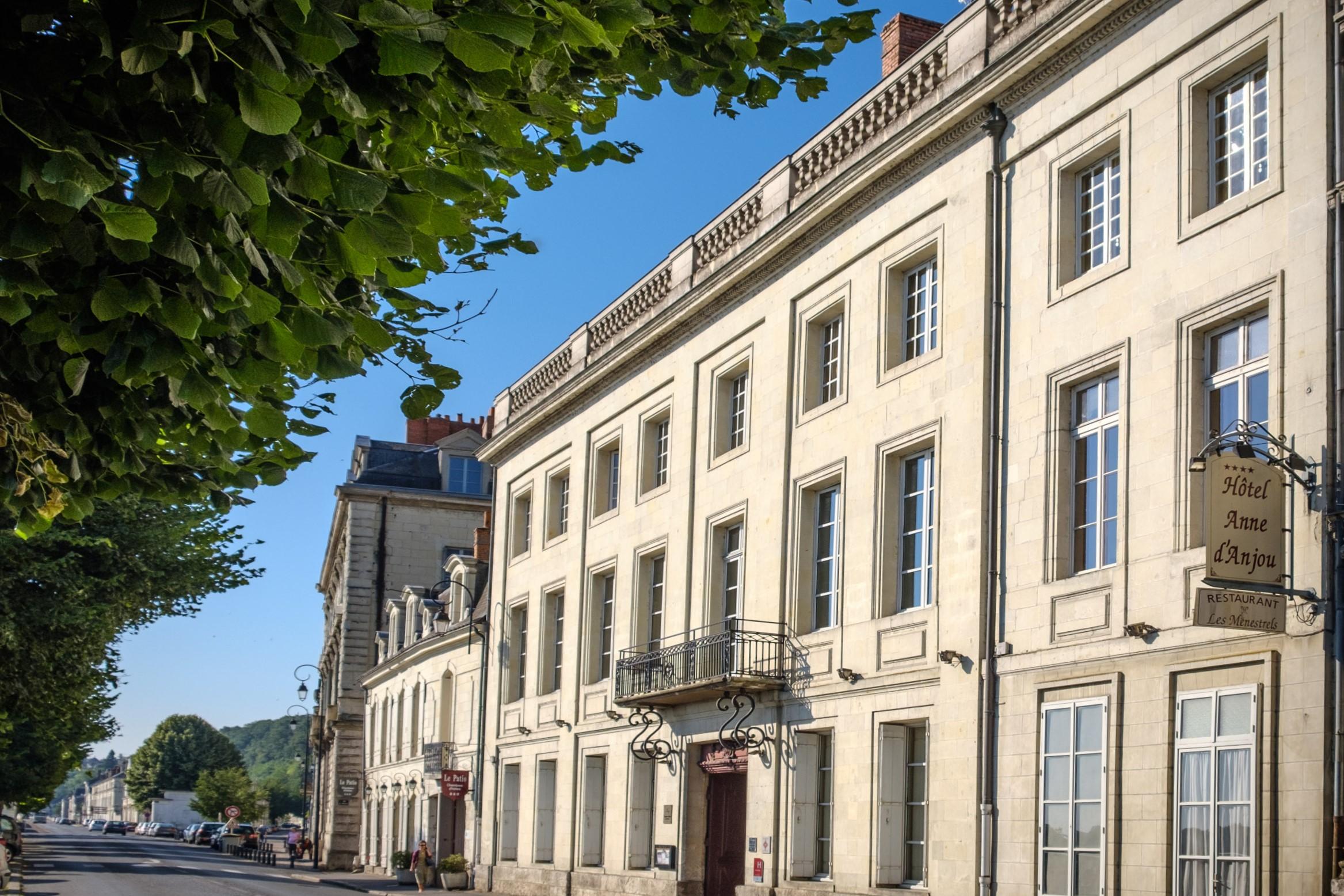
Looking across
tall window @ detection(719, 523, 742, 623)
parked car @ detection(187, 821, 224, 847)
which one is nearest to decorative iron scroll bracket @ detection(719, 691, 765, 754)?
tall window @ detection(719, 523, 742, 623)

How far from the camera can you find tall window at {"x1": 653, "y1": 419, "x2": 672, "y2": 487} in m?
27.7

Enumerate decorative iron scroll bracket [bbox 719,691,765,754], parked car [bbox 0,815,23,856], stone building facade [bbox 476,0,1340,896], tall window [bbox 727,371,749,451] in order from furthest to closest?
parked car [bbox 0,815,23,856] < tall window [bbox 727,371,749,451] < decorative iron scroll bracket [bbox 719,691,765,754] < stone building facade [bbox 476,0,1340,896]

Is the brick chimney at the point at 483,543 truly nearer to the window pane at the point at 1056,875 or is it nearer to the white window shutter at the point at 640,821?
the white window shutter at the point at 640,821

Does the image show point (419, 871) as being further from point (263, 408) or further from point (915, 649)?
point (263, 408)

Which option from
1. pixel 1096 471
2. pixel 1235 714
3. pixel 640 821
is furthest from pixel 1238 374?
pixel 640 821

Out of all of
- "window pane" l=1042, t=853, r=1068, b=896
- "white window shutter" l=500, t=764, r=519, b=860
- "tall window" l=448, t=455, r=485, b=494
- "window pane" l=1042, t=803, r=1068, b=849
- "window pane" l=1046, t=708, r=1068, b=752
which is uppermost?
"tall window" l=448, t=455, r=485, b=494

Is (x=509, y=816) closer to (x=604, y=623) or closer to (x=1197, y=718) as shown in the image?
(x=604, y=623)

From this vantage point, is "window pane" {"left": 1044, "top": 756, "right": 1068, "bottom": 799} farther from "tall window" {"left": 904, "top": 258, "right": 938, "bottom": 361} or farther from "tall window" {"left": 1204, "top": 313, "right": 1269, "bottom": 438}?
"tall window" {"left": 904, "top": 258, "right": 938, "bottom": 361}

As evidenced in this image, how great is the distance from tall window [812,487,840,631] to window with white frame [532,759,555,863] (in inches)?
438

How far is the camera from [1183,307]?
48.1 ft

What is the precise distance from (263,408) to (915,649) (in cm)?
1272

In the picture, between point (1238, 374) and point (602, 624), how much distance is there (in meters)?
17.2

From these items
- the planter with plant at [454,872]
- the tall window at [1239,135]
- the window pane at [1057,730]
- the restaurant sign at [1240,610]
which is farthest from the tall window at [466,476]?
the restaurant sign at [1240,610]

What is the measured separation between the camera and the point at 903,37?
22031 mm
